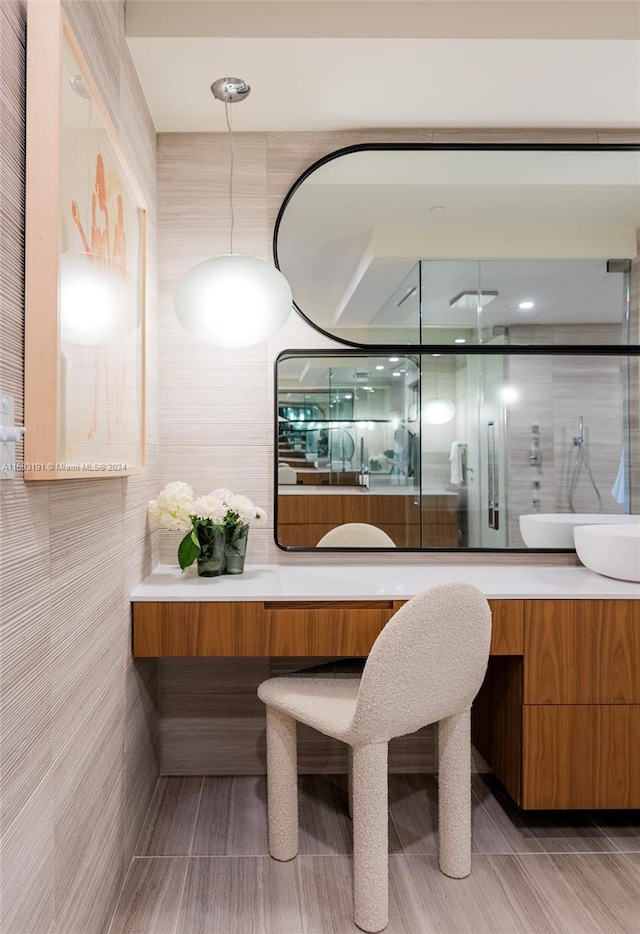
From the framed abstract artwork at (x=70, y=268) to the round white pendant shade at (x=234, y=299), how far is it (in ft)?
1.64

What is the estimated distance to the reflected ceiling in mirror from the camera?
2.47 m

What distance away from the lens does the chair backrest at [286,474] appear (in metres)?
2.47

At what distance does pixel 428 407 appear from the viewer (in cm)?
246

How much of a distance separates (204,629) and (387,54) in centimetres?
187

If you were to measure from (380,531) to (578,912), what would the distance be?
130cm

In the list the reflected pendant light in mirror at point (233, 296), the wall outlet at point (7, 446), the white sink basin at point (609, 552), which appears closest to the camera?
the wall outlet at point (7, 446)

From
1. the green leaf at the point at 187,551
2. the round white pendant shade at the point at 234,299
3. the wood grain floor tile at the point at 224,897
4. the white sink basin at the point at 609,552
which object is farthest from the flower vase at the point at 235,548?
the white sink basin at the point at 609,552

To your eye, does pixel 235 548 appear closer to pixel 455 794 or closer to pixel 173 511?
pixel 173 511

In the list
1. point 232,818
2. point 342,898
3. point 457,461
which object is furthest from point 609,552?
point 232,818

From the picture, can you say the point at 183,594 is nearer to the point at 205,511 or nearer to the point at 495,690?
the point at 205,511

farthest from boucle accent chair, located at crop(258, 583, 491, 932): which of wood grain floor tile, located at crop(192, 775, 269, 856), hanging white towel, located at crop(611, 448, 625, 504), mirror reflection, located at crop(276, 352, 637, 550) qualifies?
hanging white towel, located at crop(611, 448, 625, 504)

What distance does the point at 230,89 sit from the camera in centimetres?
216

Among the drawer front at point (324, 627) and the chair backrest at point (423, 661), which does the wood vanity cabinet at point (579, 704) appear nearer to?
the chair backrest at point (423, 661)

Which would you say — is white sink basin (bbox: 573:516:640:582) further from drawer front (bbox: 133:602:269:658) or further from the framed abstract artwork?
the framed abstract artwork
